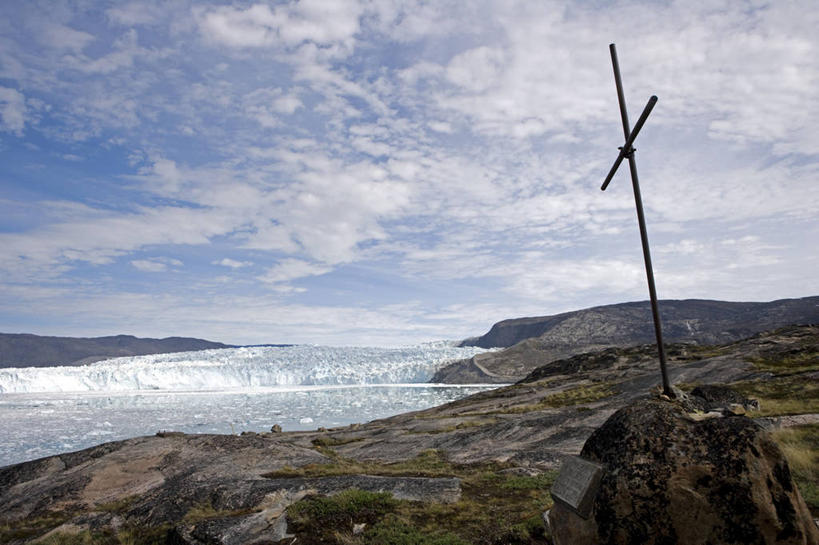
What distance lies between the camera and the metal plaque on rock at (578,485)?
5645mm

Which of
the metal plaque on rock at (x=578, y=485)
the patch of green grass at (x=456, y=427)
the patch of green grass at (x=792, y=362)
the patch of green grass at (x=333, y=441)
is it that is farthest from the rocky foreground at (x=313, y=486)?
the patch of green grass at (x=792, y=362)

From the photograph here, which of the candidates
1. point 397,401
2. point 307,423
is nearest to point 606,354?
point 397,401

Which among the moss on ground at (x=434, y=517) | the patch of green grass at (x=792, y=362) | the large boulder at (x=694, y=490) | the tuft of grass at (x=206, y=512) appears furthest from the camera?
the patch of green grass at (x=792, y=362)

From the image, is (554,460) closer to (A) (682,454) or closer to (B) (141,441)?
(A) (682,454)

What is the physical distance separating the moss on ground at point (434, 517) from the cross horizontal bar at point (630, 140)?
617cm

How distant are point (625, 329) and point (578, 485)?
525 feet

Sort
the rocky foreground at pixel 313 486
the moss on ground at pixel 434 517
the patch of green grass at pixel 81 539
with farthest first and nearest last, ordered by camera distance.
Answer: the patch of green grass at pixel 81 539
the rocky foreground at pixel 313 486
the moss on ground at pixel 434 517

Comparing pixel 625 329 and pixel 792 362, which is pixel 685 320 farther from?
pixel 792 362

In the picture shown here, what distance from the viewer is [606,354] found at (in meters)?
68.8

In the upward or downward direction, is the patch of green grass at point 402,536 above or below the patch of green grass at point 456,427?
above

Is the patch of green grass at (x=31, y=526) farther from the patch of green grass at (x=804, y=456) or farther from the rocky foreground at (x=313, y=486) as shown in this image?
the patch of green grass at (x=804, y=456)

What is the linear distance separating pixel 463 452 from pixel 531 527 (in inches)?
429

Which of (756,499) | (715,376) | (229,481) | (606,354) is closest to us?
(756,499)

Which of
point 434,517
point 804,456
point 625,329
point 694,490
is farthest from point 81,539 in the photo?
point 625,329
